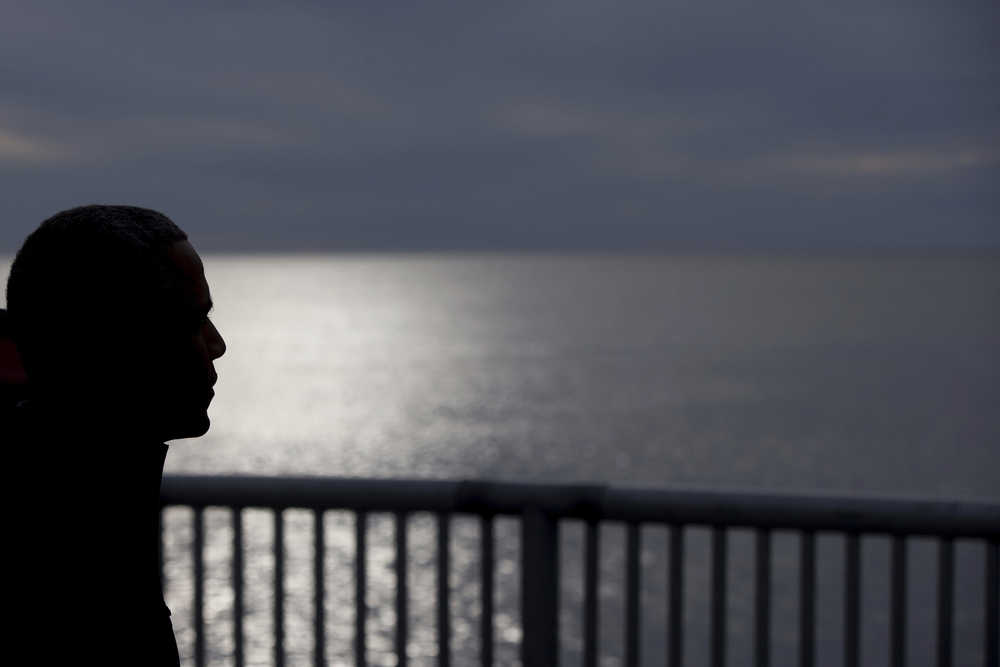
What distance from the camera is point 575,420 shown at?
74.8m

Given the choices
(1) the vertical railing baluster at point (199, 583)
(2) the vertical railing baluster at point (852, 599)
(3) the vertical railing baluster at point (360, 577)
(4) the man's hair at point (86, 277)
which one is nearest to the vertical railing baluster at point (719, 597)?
(2) the vertical railing baluster at point (852, 599)

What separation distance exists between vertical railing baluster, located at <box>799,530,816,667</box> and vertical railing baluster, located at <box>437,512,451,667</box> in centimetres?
108

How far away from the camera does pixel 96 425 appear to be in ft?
3.66

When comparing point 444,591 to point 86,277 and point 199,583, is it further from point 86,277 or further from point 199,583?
point 86,277

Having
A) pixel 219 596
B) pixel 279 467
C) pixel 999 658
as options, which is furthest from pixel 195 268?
pixel 279 467

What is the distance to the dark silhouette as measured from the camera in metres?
1.09

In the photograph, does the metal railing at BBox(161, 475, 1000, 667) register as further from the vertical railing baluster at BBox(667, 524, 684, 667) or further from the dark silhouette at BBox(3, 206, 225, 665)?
the dark silhouette at BBox(3, 206, 225, 665)

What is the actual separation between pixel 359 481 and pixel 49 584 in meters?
2.43

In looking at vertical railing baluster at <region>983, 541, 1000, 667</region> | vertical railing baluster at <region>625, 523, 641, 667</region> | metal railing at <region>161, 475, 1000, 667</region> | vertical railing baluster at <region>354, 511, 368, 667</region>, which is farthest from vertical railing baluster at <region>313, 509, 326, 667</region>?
vertical railing baluster at <region>983, 541, 1000, 667</region>

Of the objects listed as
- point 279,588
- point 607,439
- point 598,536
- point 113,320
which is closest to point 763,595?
point 598,536

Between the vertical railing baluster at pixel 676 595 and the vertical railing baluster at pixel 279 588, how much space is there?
124 cm

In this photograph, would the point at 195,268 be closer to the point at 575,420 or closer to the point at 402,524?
the point at 402,524

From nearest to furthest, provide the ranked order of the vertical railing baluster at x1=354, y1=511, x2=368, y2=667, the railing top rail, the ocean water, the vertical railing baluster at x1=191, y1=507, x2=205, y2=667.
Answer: the railing top rail < the vertical railing baluster at x1=354, y1=511, x2=368, y2=667 < the vertical railing baluster at x1=191, y1=507, x2=205, y2=667 < the ocean water

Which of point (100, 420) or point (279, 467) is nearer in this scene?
point (100, 420)
